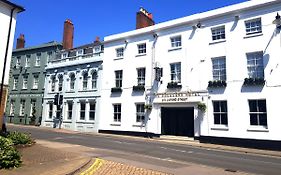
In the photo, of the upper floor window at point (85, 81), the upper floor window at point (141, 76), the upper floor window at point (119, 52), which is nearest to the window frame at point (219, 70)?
the upper floor window at point (141, 76)

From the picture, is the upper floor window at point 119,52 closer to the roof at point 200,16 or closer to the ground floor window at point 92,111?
the roof at point 200,16

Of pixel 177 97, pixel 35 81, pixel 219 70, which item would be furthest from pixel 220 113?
pixel 35 81

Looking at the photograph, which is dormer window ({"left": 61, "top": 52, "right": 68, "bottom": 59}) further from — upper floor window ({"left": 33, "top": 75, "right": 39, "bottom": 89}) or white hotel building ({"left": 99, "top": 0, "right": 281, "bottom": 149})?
white hotel building ({"left": 99, "top": 0, "right": 281, "bottom": 149})

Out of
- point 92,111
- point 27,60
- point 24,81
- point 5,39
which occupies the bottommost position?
point 92,111

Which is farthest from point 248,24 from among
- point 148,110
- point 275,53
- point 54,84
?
point 54,84

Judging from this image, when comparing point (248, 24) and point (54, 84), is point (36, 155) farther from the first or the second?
point (54, 84)

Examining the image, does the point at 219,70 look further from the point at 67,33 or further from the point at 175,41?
the point at 67,33

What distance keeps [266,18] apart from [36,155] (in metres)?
19.2

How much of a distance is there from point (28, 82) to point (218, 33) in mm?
28826

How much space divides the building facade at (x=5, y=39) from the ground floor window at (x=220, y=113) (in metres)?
16.2

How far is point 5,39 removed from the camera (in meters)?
16.8

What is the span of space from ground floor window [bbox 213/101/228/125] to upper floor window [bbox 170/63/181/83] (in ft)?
14.7

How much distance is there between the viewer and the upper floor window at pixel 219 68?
21.9 m

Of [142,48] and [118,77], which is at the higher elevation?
[142,48]
